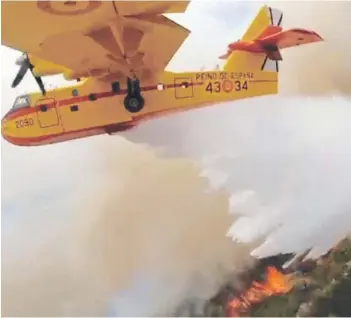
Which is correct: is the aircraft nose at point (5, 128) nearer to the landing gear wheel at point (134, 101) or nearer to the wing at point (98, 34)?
the wing at point (98, 34)

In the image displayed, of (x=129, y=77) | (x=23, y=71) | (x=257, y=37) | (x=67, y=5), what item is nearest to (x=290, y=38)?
(x=257, y=37)

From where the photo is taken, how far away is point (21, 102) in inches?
74.6

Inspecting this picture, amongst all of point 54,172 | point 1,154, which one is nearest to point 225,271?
point 54,172

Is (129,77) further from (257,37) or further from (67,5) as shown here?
(257,37)

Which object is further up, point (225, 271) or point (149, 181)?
point (149, 181)

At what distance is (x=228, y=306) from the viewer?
190 centimetres

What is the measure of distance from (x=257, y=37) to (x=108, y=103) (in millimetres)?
426

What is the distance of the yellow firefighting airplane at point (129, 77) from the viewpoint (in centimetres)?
185

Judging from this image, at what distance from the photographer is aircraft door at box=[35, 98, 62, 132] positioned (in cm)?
190

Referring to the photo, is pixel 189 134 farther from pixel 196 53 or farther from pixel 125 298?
pixel 125 298

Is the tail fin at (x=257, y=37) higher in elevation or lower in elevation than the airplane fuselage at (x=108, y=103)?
higher

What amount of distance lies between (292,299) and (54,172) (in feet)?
2.29

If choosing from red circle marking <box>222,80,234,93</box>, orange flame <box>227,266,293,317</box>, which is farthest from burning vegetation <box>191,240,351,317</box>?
red circle marking <box>222,80,234,93</box>

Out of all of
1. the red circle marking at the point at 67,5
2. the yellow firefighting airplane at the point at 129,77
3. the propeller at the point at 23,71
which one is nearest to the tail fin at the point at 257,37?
the yellow firefighting airplane at the point at 129,77
